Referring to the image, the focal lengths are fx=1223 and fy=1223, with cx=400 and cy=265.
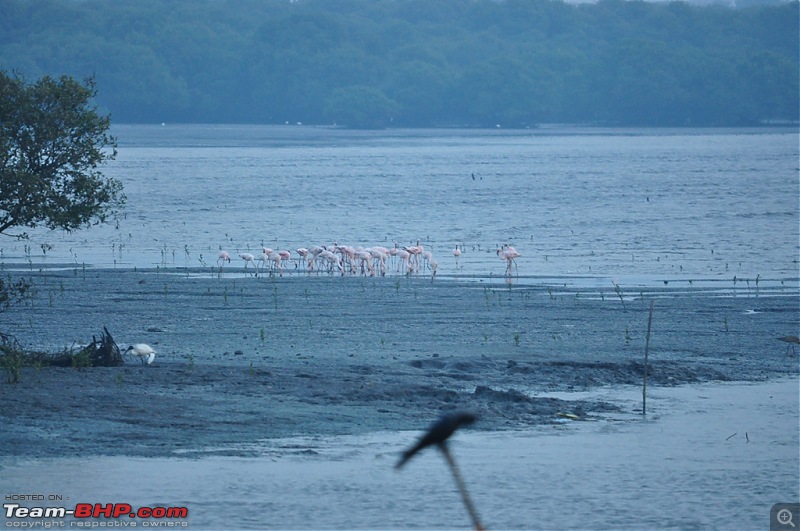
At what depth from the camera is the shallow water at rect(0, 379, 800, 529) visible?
10109 millimetres

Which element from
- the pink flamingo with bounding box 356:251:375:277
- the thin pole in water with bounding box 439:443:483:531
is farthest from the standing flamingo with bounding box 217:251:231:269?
the thin pole in water with bounding box 439:443:483:531

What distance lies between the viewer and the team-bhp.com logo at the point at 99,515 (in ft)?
31.7

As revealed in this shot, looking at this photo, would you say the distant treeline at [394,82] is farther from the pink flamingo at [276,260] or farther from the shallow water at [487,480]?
the shallow water at [487,480]

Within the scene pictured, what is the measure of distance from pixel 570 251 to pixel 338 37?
555 feet

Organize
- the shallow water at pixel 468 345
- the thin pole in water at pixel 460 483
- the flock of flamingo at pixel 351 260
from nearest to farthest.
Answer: the thin pole in water at pixel 460 483
the shallow water at pixel 468 345
the flock of flamingo at pixel 351 260

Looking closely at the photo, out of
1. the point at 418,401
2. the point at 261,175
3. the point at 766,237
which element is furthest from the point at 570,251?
the point at 261,175

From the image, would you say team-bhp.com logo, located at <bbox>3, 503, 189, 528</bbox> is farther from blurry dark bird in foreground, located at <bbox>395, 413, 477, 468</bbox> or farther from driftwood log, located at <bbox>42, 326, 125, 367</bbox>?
blurry dark bird in foreground, located at <bbox>395, 413, 477, 468</bbox>

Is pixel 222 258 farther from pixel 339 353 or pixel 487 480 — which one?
pixel 487 480

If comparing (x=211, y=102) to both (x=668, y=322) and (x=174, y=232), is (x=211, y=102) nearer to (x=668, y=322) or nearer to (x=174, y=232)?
(x=174, y=232)

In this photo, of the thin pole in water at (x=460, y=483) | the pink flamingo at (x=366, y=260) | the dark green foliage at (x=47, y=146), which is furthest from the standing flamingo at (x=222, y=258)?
the thin pole in water at (x=460, y=483)

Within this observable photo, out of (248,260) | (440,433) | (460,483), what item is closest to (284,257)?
(248,260)

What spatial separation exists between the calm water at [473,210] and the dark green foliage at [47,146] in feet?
43.8

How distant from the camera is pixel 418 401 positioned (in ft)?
44.7

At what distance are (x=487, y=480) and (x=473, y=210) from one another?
39646 millimetres
